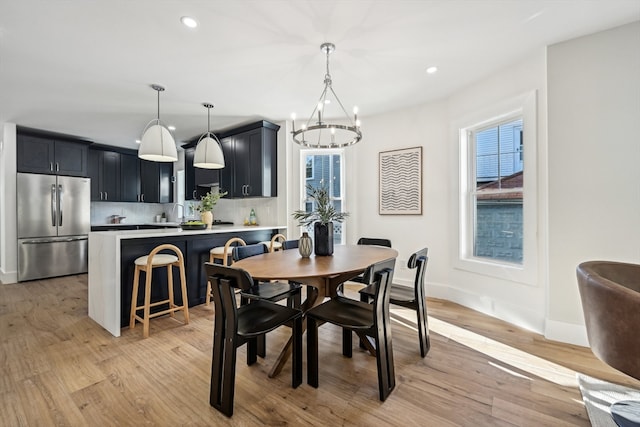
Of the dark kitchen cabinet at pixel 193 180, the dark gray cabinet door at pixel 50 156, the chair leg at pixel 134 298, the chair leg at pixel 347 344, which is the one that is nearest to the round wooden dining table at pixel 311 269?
the chair leg at pixel 347 344

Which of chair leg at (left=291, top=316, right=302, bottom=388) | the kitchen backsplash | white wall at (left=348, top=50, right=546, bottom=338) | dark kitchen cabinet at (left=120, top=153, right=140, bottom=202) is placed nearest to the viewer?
chair leg at (left=291, top=316, right=302, bottom=388)

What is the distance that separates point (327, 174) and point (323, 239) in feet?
6.91

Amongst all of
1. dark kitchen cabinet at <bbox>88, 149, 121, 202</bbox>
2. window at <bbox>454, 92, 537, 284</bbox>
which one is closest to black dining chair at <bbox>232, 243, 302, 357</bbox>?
window at <bbox>454, 92, 537, 284</bbox>

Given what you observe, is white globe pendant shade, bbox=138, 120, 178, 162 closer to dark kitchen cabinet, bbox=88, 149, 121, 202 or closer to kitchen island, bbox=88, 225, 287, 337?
kitchen island, bbox=88, 225, 287, 337

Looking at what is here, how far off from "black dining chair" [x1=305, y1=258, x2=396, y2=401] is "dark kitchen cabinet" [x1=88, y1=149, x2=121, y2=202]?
602 cm

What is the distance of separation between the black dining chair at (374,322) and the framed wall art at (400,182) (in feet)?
6.89

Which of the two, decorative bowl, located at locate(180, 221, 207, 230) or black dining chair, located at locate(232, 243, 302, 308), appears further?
decorative bowl, located at locate(180, 221, 207, 230)

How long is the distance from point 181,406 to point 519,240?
331 centimetres

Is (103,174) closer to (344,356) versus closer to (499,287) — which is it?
(344,356)

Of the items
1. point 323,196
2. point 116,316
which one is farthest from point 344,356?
point 116,316

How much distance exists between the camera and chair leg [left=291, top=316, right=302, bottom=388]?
1770mm

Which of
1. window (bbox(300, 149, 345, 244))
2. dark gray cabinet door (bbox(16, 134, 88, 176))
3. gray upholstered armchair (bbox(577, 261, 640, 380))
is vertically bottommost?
gray upholstered armchair (bbox(577, 261, 640, 380))

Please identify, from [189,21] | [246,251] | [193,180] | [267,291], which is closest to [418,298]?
[267,291]

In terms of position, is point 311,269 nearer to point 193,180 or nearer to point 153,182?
point 193,180
